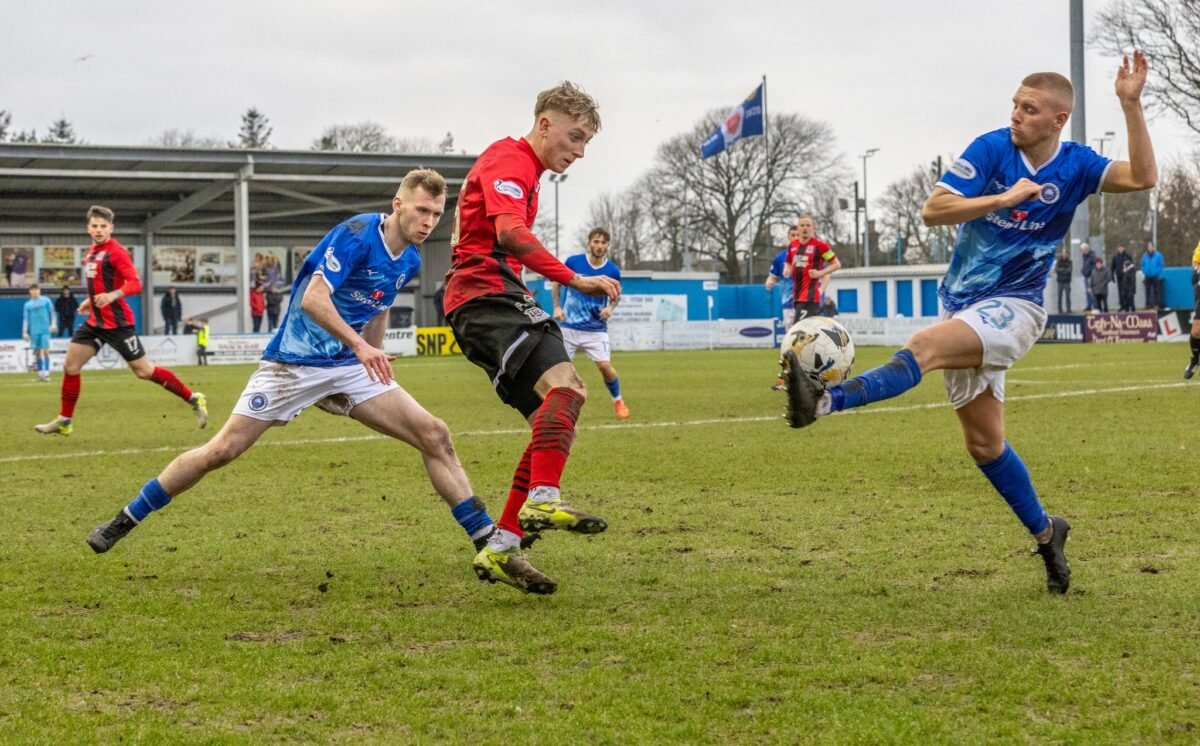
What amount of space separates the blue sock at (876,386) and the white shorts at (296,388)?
2059mm

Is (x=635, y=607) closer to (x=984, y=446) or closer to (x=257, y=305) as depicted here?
(x=984, y=446)

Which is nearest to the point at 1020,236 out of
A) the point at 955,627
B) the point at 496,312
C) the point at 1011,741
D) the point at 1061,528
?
the point at 1061,528

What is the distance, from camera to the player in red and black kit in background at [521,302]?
17.2 feet

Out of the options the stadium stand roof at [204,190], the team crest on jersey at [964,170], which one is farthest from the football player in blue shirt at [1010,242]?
the stadium stand roof at [204,190]

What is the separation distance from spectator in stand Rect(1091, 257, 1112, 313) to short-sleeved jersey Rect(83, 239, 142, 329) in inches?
1195

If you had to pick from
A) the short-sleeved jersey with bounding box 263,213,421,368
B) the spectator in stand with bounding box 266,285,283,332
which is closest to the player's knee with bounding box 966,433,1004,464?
the short-sleeved jersey with bounding box 263,213,421,368

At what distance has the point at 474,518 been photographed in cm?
579

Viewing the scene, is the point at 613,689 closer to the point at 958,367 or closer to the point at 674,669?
the point at 674,669

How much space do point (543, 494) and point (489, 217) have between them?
116cm

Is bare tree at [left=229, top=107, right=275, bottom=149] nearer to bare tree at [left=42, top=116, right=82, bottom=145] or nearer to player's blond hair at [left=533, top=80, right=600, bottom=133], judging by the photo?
bare tree at [left=42, top=116, right=82, bottom=145]

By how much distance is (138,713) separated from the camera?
380cm

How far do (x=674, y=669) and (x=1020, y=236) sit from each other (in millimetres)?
2379

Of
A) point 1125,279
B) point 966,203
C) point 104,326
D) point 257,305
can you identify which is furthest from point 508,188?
point 257,305

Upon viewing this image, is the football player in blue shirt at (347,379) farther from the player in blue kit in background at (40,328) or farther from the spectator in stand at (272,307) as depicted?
the spectator in stand at (272,307)
